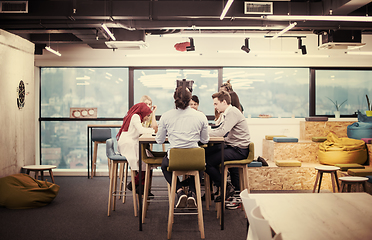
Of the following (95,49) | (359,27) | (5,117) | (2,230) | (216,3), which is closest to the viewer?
(2,230)

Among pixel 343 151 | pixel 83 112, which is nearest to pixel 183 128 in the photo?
pixel 343 151

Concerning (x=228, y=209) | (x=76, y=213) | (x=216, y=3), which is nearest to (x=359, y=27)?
(x=216, y=3)

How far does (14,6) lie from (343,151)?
230 inches

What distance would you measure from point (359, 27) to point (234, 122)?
3599 millimetres

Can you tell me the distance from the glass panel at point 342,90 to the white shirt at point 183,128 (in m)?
4.65

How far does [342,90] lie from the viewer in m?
7.07

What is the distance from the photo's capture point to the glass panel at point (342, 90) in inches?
275

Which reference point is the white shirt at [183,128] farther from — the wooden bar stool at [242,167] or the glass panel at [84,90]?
the glass panel at [84,90]

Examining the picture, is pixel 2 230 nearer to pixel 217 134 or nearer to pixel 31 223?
pixel 31 223

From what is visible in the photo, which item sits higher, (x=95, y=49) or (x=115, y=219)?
(x=95, y=49)

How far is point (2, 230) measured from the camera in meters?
3.44

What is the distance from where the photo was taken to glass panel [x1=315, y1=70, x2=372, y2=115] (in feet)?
23.0

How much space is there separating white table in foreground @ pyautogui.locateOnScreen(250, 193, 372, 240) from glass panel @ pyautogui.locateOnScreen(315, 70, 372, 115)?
5.66 m

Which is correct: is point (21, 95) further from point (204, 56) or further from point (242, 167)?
point (242, 167)
